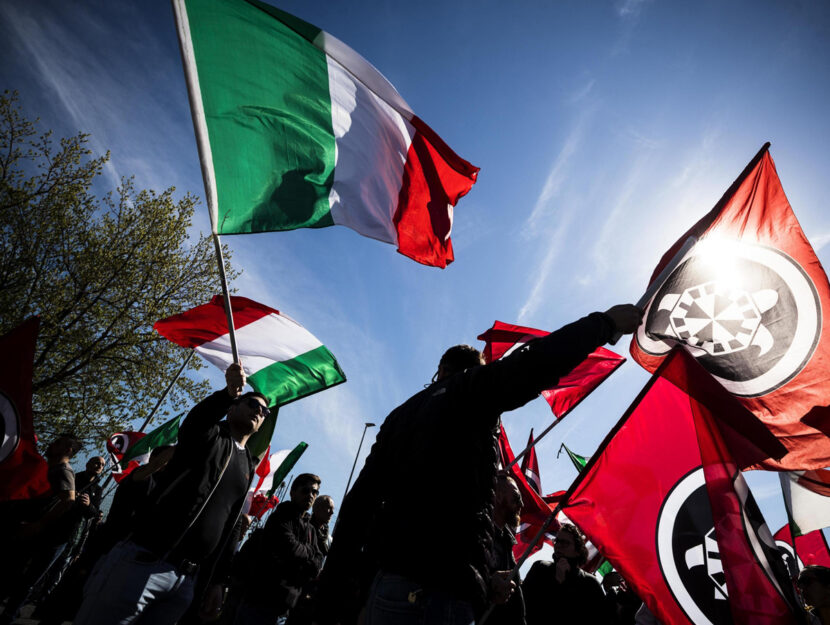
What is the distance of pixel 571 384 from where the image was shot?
5.66 meters

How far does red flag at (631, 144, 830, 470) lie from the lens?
143 inches

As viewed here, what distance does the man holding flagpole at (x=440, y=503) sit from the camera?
143 cm

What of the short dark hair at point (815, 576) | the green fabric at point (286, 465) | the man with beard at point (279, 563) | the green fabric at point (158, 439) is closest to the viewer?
the short dark hair at point (815, 576)

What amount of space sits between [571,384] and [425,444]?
4.46 metres

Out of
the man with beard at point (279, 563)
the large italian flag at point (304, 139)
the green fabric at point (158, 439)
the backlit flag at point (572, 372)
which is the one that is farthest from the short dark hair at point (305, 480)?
the green fabric at point (158, 439)

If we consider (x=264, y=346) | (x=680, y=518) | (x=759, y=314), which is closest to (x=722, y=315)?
(x=759, y=314)

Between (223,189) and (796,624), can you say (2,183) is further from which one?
(796,624)

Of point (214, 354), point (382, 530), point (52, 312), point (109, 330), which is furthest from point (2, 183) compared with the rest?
point (382, 530)

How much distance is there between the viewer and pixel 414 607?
1403 millimetres

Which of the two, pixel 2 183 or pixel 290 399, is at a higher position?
pixel 2 183

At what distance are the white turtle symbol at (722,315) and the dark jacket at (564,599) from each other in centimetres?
211

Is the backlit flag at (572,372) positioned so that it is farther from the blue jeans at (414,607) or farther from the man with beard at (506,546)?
the blue jeans at (414,607)

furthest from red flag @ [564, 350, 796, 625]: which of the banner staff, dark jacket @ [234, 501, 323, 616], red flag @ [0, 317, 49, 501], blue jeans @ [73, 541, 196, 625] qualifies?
red flag @ [0, 317, 49, 501]

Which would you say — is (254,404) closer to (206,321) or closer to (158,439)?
(206,321)
